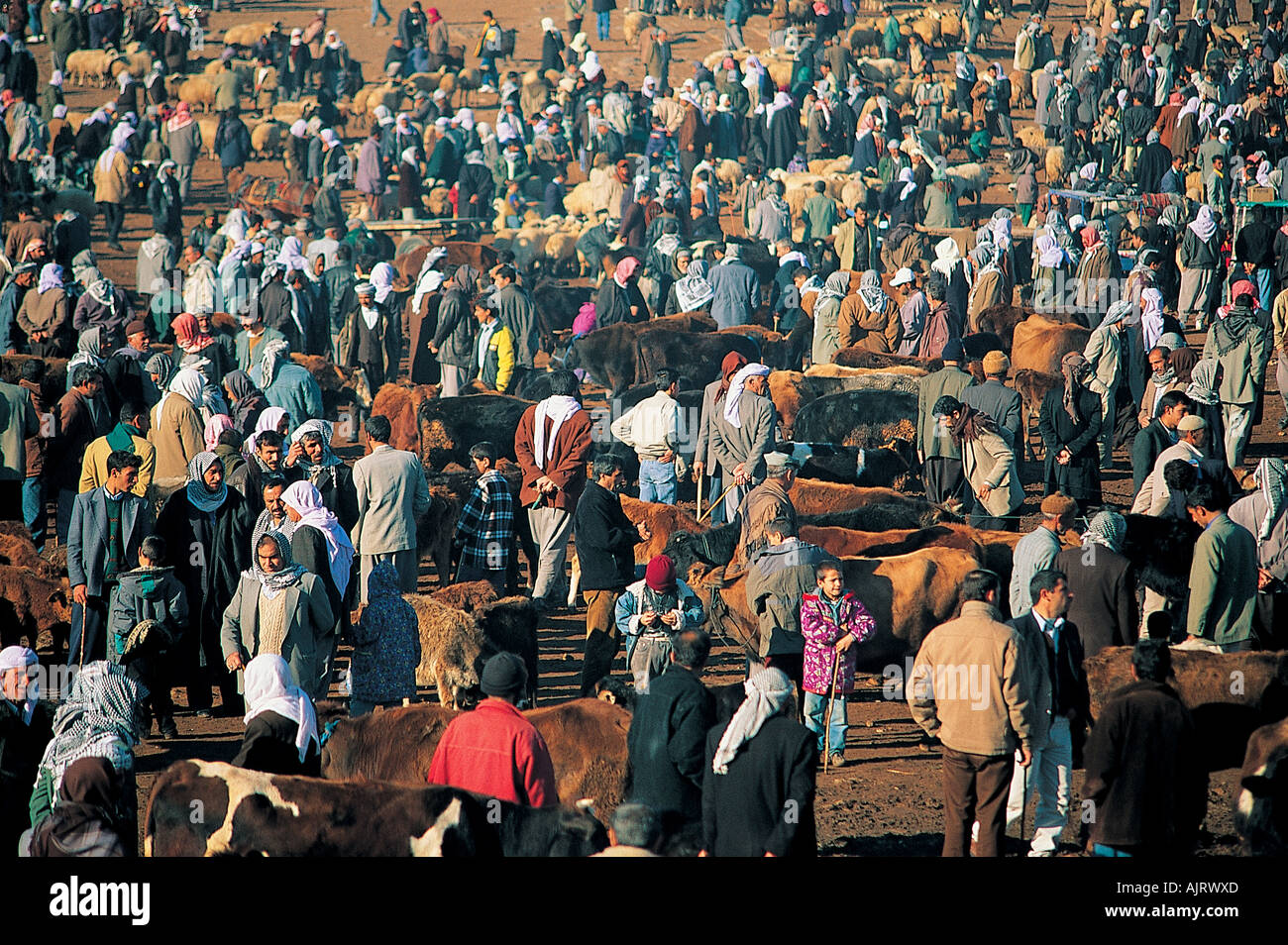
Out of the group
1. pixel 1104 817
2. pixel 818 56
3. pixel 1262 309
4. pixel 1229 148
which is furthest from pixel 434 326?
pixel 818 56

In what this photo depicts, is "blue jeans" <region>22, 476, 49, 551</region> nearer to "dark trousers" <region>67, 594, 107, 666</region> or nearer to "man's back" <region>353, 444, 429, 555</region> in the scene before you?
"dark trousers" <region>67, 594, 107, 666</region>

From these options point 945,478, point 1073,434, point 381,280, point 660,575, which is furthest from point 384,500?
point 381,280

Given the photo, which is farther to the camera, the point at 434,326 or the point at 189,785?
the point at 434,326

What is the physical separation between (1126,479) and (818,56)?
823 inches

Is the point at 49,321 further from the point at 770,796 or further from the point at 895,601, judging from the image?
the point at 770,796

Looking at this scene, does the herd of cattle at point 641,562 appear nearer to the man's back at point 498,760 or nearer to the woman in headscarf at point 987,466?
the man's back at point 498,760

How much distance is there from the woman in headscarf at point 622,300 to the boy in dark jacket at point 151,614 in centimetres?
978

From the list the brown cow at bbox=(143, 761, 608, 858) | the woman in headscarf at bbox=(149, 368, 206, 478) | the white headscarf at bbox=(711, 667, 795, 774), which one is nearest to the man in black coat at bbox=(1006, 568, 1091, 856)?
the white headscarf at bbox=(711, 667, 795, 774)

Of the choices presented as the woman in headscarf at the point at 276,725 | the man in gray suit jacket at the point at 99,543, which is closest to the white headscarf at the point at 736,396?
the man in gray suit jacket at the point at 99,543

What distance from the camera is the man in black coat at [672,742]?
6254mm

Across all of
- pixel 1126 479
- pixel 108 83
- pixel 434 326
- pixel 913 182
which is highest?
Result: pixel 108 83

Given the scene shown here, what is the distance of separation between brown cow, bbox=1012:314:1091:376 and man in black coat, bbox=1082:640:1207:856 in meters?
10.0
